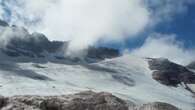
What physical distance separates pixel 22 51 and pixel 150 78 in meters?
53.9

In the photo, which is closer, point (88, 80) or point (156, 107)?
point (156, 107)

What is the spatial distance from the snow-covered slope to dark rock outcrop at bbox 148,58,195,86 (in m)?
3.74

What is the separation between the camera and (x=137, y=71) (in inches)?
6909

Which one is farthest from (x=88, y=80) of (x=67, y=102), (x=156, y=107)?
(x=67, y=102)

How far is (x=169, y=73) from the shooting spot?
587 feet

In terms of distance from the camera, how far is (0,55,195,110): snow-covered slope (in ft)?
381

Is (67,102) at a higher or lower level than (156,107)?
lower

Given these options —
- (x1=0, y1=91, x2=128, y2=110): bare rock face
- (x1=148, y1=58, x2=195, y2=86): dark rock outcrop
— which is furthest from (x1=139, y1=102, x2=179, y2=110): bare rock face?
(x1=148, y1=58, x2=195, y2=86): dark rock outcrop

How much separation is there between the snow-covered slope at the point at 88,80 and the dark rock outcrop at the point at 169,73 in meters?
3.74

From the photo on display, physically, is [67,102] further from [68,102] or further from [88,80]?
[88,80]

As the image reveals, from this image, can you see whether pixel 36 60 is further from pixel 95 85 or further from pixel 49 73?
pixel 95 85

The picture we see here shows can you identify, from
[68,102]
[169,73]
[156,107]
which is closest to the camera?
[68,102]

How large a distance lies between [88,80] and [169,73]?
46.6m

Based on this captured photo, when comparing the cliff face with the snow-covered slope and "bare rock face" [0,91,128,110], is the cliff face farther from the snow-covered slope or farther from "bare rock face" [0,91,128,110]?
the snow-covered slope
